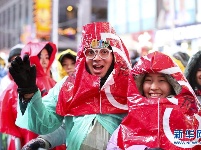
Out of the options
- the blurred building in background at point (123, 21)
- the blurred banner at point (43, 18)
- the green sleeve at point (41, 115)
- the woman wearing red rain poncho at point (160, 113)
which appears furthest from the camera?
the blurred banner at point (43, 18)

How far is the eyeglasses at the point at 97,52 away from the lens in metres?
3.28

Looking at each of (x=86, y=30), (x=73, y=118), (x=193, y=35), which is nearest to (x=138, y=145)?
(x=73, y=118)

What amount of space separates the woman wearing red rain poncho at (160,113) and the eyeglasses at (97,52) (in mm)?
332

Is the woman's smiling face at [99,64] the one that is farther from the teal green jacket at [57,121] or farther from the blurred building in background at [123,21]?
the blurred building in background at [123,21]

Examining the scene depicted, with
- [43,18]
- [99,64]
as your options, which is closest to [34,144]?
[99,64]

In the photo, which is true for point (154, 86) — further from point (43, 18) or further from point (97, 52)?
point (43, 18)

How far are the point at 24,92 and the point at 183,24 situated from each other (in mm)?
17381

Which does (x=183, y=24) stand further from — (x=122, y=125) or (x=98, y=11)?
(x=98, y=11)

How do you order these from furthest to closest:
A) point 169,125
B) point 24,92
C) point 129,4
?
point 129,4 → point 24,92 → point 169,125

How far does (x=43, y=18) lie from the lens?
1165 inches

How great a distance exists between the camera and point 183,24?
19.7 metres

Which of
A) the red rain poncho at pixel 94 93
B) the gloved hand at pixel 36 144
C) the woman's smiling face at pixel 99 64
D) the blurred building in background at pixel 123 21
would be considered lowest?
the gloved hand at pixel 36 144

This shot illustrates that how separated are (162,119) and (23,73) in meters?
0.94

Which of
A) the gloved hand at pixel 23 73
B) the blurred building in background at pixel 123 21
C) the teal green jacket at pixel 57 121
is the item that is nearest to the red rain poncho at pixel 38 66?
the teal green jacket at pixel 57 121
